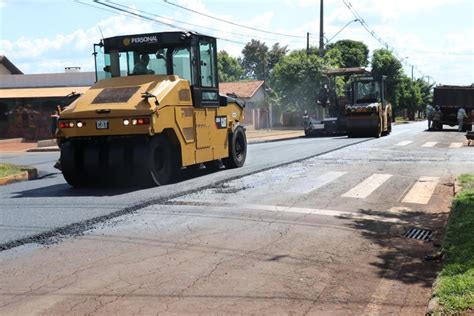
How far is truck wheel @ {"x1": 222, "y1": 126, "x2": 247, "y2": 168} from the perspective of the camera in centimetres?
1366

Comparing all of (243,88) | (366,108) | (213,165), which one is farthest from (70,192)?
(243,88)

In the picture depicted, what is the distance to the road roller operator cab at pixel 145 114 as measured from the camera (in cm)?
1036

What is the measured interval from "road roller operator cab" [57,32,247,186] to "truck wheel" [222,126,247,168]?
0.79 m

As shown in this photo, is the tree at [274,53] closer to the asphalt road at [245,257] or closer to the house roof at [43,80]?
the house roof at [43,80]

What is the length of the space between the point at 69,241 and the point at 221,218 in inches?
86.1

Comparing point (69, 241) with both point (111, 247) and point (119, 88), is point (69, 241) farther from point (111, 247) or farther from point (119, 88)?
point (119, 88)

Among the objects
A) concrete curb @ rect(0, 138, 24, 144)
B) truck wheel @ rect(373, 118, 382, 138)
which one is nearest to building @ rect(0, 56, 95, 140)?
concrete curb @ rect(0, 138, 24, 144)

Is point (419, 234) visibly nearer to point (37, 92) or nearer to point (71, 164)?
point (71, 164)

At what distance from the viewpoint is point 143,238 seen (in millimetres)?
6664

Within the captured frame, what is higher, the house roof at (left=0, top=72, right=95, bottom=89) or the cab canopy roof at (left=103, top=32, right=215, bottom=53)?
the house roof at (left=0, top=72, right=95, bottom=89)

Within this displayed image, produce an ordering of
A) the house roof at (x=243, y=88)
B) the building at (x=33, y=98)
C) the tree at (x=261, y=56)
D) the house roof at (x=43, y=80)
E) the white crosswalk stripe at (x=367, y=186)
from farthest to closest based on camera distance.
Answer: the tree at (x=261, y=56) → the house roof at (x=243, y=88) → the house roof at (x=43, y=80) → the building at (x=33, y=98) → the white crosswalk stripe at (x=367, y=186)

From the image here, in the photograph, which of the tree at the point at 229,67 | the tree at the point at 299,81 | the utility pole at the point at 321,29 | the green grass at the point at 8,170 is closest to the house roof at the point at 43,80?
the utility pole at the point at 321,29

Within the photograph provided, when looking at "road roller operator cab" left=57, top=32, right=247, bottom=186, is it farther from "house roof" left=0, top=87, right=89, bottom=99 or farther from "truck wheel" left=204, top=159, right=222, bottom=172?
"house roof" left=0, top=87, right=89, bottom=99

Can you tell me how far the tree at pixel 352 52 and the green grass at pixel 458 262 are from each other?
216 feet
